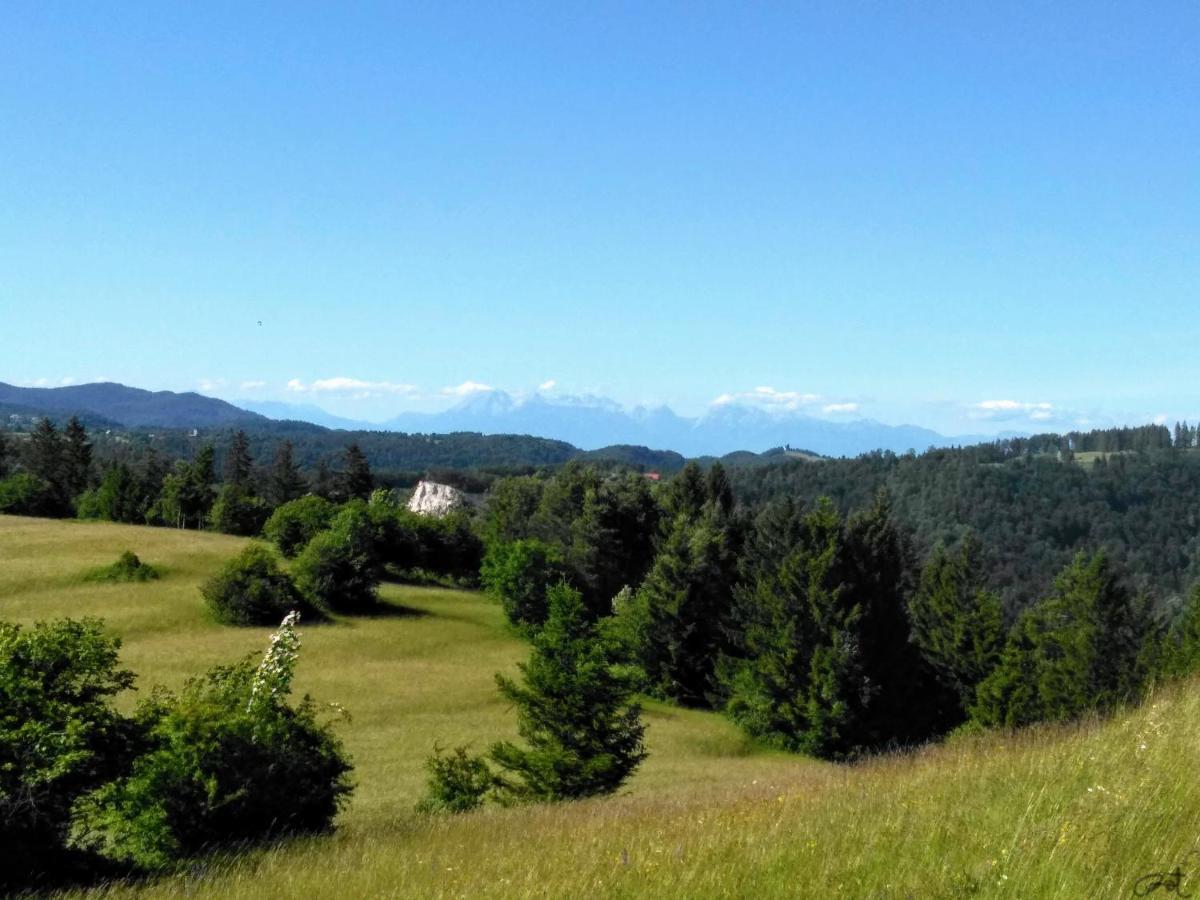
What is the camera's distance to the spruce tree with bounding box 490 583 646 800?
2464 cm

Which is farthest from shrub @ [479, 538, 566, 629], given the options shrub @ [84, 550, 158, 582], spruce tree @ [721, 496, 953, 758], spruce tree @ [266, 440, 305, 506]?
spruce tree @ [266, 440, 305, 506]

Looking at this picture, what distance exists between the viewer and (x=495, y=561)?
70.4 m

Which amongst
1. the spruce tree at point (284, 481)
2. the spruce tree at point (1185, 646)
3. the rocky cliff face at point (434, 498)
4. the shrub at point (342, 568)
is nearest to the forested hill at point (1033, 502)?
the rocky cliff face at point (434, 498)

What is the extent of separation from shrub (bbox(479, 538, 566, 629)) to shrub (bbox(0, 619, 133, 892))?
50722 mm

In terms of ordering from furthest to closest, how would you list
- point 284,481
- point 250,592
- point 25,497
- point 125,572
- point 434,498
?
point 434,498, point 284,481, point 25,497, point 125,572, point 250,592

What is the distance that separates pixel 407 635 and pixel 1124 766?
2144 inches

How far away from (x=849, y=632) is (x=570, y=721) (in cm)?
2909

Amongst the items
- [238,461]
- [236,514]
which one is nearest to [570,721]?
[236,514]

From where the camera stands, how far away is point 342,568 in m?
62.0

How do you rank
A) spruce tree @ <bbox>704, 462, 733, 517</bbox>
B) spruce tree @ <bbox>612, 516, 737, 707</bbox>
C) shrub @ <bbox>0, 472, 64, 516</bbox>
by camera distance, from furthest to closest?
shrub @ <bbox>0, 472, 64, 516</bbox> → spruce tree @ <bbox>704, 462, 733, 517</bbox> → spruce tree @ <bbox>612, 516, 737, 707</bbox>

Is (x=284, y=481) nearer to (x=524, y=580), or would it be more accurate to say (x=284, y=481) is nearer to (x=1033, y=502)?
(x=524, y=580)

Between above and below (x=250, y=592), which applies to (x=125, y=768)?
above

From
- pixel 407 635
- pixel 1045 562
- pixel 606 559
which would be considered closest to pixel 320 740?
pixel 407 635

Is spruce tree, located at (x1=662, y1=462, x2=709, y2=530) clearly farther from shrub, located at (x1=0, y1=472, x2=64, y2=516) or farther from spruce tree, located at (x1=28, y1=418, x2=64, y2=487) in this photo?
spruce tree, located at (x1=28, y1=418, x2=64, y2=487)
